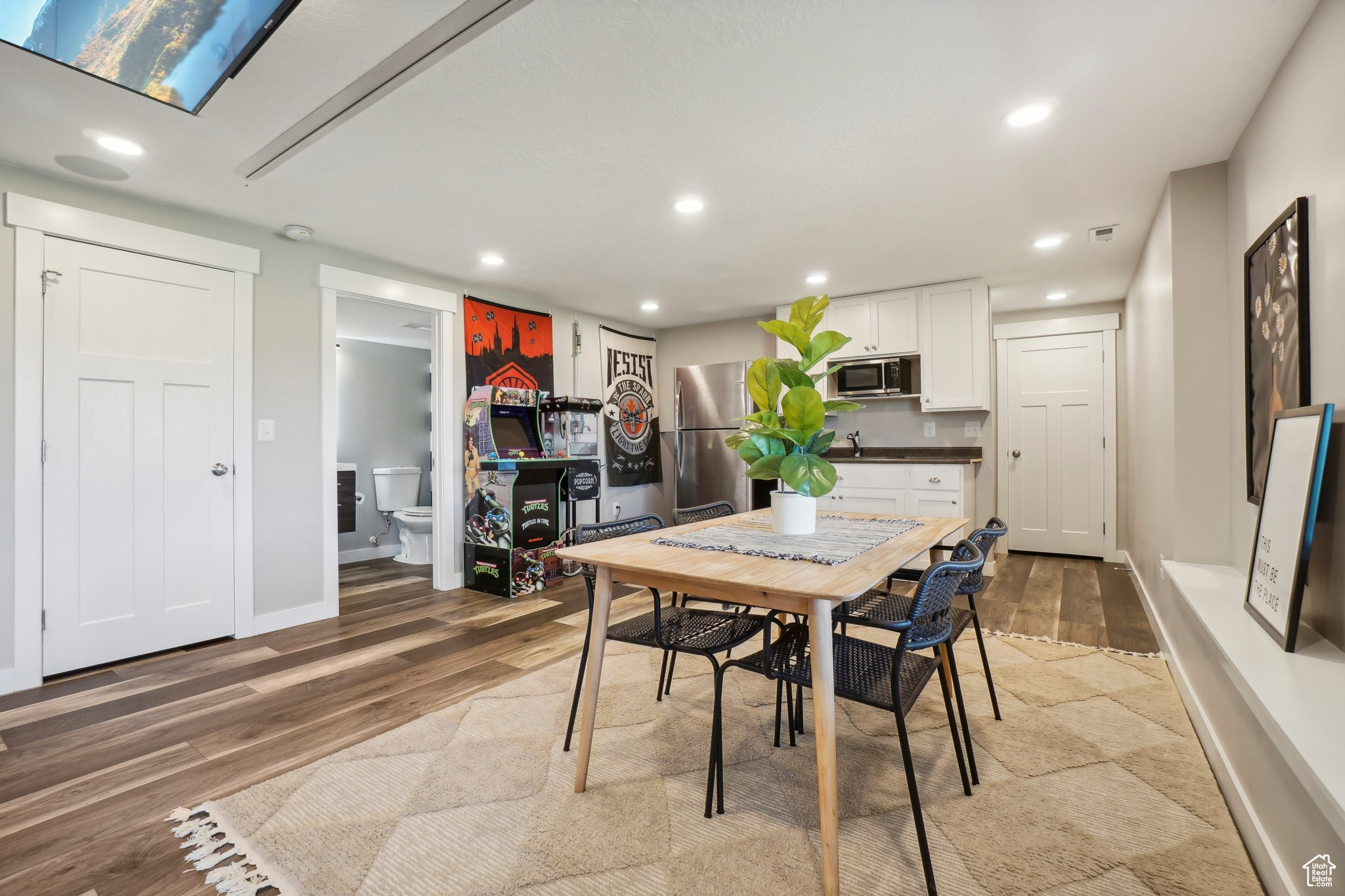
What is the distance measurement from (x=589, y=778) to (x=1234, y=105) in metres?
3.26

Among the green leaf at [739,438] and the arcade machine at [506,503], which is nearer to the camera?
the green leaf at [739,438]

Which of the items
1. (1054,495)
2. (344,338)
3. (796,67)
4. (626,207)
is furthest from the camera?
(344,338)

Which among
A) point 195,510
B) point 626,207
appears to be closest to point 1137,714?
point 626,207

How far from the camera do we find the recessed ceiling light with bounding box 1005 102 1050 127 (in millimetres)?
2172

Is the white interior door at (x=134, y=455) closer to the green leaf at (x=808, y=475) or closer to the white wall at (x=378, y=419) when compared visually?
the white wall at (x=378, y=419)

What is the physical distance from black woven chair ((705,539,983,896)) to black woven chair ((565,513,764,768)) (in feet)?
0.47

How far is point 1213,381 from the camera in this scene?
2521mm

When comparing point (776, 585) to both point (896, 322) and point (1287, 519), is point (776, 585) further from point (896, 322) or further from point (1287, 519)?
point (896, 322)

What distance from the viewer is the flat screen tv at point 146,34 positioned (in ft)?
4.82

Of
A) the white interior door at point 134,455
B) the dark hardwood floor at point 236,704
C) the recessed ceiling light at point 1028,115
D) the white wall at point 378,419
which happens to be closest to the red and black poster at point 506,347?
the white interior door at point 134,455

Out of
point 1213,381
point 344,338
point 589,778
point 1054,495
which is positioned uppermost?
point 344,338

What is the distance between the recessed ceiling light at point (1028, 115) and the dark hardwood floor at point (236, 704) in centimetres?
251

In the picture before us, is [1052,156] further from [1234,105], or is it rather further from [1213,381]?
[1213,381]

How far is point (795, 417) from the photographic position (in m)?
1.92
